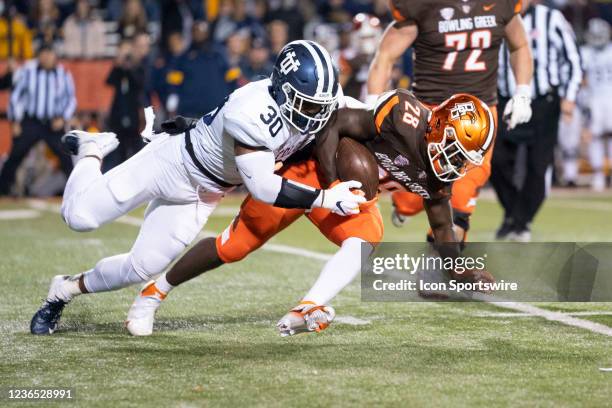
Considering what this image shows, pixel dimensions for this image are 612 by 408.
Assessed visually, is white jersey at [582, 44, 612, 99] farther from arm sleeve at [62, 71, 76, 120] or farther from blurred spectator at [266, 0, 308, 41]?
arm sleeve at [62, 71, 76, 120]

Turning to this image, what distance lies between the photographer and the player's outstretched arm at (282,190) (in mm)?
3943

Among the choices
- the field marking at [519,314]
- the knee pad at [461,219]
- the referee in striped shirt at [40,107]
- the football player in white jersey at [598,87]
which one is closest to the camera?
the field marking at [519,314]

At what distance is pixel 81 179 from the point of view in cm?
441

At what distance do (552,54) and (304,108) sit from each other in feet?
14.6

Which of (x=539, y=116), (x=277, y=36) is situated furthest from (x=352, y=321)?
(x=277, y=36)

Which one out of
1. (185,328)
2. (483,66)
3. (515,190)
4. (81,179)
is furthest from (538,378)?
(515,190)

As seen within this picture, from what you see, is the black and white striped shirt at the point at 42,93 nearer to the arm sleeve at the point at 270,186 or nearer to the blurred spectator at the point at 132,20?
the blurred spectator at the point at 132,20

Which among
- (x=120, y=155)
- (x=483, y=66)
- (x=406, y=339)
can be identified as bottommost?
(x=120, y=155)

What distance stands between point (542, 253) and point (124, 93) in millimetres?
6459

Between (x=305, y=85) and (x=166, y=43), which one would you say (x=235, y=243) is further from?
(x=166, y=43)

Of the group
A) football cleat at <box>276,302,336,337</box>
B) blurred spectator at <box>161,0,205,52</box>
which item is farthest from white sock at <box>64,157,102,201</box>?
blurred spectator at <box>161,0,205,52</box>

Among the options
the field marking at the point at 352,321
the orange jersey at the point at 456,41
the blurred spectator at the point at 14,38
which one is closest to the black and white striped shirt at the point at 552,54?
the orange jersey at the point at 456,41

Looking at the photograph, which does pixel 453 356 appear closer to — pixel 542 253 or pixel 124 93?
pixel 542 253

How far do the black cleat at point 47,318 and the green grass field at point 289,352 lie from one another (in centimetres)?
6
